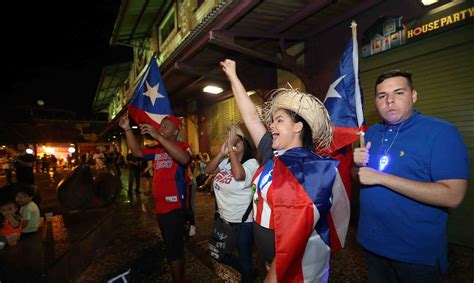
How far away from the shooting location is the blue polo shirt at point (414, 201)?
1784 millimetres

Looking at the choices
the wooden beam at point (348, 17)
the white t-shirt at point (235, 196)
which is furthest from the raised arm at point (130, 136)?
the wooden beam at point (348, 17)

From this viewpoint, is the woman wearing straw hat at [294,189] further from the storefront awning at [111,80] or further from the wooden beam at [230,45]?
the storefront awning at [111,80]

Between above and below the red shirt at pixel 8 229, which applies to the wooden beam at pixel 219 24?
above

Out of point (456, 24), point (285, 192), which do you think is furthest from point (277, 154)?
A: point (456, 24)

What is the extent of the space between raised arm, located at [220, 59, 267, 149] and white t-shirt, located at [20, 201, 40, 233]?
5056mm

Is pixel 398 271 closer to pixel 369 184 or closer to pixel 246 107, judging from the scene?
pixel 369 184

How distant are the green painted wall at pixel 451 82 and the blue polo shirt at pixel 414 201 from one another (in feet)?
10.3

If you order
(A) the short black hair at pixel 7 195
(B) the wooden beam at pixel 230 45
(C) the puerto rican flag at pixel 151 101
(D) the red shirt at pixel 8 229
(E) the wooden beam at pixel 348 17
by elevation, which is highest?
(E) the wooden beam at pixel 348 17

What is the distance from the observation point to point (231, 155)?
286 centimetres

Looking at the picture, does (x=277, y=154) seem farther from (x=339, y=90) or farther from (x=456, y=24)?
(x=456, y=24)

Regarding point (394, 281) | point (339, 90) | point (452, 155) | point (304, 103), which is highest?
point (339, 90)

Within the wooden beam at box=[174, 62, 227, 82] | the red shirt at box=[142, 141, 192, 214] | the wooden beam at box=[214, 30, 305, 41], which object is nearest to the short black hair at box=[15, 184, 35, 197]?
the red shirt at box=[142, 141, 192, 214]

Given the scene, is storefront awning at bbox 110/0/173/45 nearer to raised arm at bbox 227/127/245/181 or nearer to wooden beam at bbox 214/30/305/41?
wooden beam at bbox 214/30/305/41

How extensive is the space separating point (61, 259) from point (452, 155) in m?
4.75
